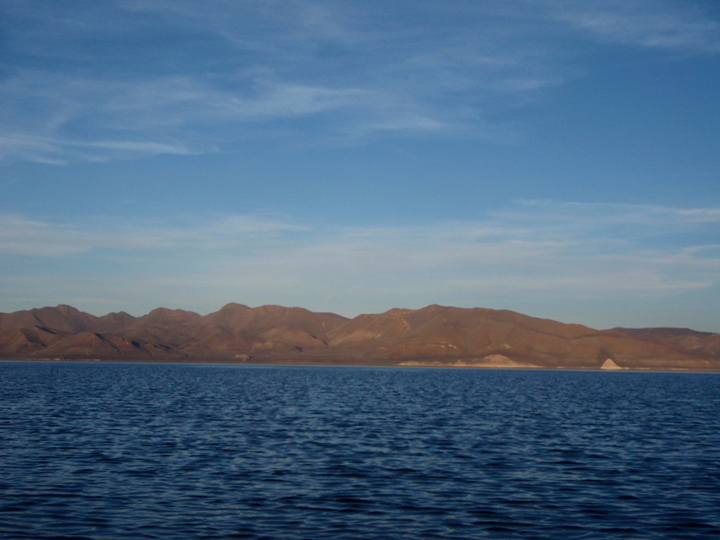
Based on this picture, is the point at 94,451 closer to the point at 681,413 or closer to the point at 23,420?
the point at 23,420

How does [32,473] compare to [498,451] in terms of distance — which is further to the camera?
[498,451]

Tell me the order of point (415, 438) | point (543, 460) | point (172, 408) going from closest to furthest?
point (543, 460)
point (415, 438)
point (172, 408)

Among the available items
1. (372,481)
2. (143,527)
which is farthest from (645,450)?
(143,527)

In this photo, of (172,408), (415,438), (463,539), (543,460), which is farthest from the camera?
(172,408)

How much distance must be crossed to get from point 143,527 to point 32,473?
10141 mm

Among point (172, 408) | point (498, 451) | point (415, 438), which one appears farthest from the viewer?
point (172, 408)

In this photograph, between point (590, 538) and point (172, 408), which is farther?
point (172, 408)

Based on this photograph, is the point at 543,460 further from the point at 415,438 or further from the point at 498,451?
the point at 415,438

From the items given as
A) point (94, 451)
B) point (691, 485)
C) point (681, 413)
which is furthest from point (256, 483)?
point (681, 413)

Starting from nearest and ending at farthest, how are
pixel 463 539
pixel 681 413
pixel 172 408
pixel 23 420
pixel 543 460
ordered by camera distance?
pixel 463 539 → pixel 543 460 → pixel 23 420 → pixel 172 408 → pixel 681 413

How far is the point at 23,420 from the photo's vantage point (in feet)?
147

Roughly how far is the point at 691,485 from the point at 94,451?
27.1m

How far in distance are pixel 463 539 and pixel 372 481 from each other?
26.8 feet

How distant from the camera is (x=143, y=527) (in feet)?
62.3
